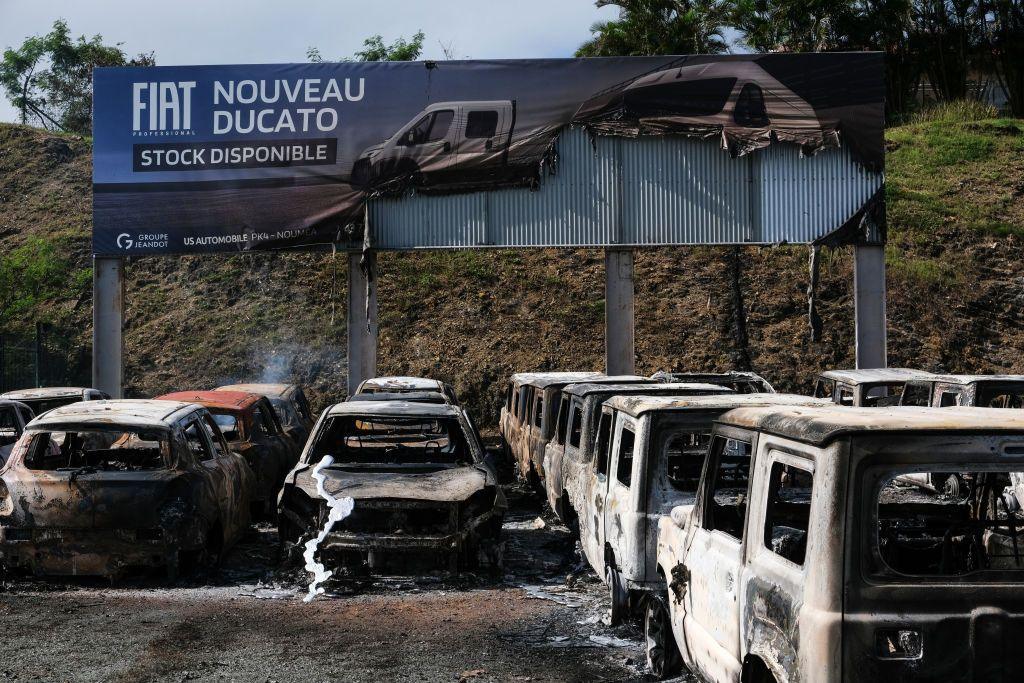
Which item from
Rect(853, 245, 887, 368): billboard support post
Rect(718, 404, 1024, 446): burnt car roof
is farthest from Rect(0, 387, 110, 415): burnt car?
Rect(853, 245, 887, 368): billboard support post

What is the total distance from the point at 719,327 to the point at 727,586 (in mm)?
23485

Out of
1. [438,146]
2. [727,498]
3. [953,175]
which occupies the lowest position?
[727,498]

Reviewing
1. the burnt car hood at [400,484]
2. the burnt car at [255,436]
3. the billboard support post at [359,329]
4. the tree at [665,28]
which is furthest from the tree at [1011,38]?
the burnt car hood at [400,484]

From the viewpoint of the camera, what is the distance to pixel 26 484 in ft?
26.9

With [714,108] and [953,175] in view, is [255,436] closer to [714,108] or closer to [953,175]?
[714,108]

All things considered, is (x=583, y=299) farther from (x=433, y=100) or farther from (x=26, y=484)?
(x=26, y=484)

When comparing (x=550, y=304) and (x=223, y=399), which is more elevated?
(x=550, y=304)

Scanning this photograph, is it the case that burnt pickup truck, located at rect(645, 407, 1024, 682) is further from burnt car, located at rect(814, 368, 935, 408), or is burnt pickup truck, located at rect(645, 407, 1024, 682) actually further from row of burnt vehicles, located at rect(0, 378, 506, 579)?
burnt car, located at rect(814, 368, 935, 408)

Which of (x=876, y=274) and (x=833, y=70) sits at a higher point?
(x=833, y=70)

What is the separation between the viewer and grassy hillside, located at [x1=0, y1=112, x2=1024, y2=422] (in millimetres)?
26703

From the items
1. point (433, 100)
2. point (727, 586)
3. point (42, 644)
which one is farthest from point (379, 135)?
point (727, 586)

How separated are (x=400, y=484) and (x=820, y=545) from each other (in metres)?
5.20

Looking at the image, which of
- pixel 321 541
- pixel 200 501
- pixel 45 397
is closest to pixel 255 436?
pixel 45 397

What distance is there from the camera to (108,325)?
17.4 metres
